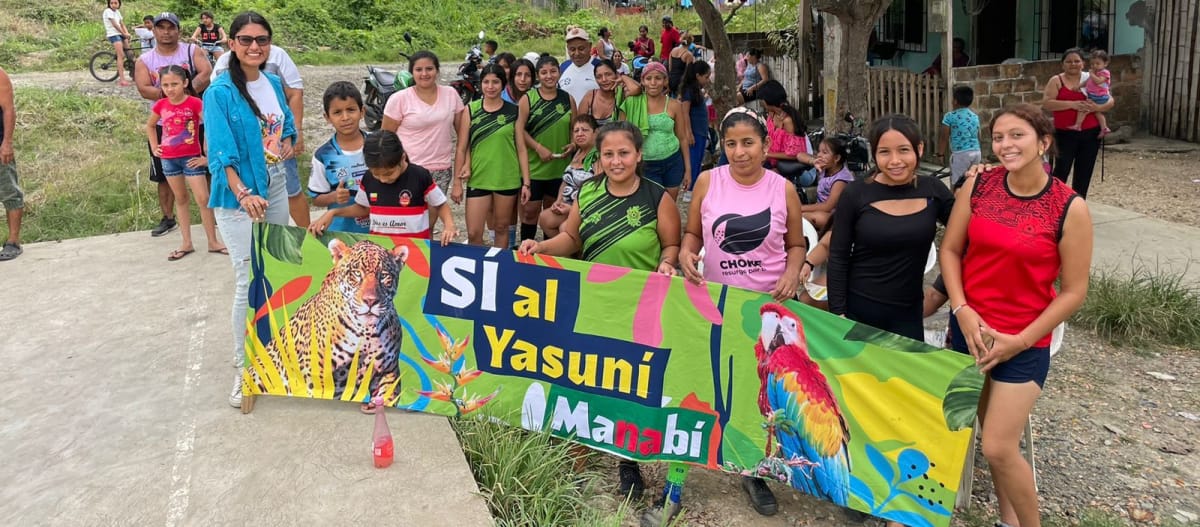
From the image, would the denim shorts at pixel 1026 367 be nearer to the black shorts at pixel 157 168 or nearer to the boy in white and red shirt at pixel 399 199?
the boy in white and red shirt at pixel 399 199

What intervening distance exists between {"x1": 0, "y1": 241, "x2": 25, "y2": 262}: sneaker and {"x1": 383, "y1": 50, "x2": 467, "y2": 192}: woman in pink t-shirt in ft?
12.8

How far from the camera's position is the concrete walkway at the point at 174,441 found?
3.80 meters

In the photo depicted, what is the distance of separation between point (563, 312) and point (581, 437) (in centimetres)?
60

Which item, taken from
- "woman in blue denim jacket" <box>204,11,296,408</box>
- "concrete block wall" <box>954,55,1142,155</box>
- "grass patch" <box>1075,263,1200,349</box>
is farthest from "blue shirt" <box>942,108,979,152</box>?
"woman in blue denim jacket" <box>204,11,296,408</box>

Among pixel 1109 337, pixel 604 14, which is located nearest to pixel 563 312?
pixel 1109 337

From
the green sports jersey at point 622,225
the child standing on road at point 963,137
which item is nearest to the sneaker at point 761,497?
the green sports jersey at point 622,225

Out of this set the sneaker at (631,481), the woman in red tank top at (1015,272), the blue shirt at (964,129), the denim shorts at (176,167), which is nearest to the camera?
the woman in red tank top at (1015,272)

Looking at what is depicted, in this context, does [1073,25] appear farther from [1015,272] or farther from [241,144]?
[241,144]

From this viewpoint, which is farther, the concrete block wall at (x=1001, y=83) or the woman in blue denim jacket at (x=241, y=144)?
the concrete block wall at (x=1001, y=83)

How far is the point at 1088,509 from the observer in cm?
408

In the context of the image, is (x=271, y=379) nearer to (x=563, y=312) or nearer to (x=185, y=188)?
(x=563, y=312)

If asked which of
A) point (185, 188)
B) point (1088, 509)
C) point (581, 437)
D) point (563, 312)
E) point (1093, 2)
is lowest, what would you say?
point (1088, 509)

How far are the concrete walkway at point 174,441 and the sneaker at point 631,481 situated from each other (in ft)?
2.42

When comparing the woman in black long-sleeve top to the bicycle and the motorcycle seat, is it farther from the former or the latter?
the bicycle
